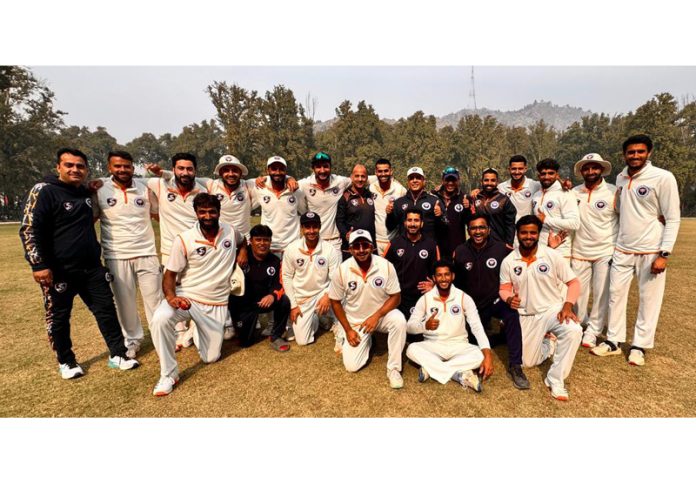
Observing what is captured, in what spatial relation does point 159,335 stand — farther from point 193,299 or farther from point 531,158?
point 531,158

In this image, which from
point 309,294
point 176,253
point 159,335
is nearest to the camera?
point 159,335

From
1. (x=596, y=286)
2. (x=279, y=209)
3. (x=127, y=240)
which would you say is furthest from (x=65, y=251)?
(x=596, y=286)

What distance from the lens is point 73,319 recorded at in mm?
6863

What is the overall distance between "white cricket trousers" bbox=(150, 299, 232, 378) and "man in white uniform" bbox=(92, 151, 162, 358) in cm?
83

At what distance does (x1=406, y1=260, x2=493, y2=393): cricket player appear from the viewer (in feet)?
13.9

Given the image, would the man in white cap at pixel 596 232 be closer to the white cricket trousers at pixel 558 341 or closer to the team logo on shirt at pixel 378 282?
the white cricket trousers at pixel 558 341

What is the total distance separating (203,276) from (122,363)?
1.65 metres

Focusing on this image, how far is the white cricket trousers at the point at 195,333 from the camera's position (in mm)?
4270

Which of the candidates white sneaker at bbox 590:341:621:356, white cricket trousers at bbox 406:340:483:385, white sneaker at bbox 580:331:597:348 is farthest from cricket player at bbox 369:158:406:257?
white sneaker at bbox 590:341:621:356

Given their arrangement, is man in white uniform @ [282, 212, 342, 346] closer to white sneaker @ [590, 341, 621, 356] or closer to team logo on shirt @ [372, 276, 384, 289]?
team logo on shirt @ [372, 276, 384, 289]

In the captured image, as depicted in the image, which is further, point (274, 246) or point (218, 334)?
point (274, 246)

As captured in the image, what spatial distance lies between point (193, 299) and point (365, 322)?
2494mm

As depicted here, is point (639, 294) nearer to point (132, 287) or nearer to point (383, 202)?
point (383, 202)

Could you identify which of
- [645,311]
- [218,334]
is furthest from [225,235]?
[645,311]
